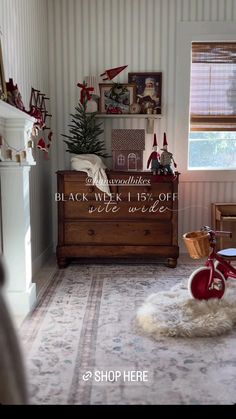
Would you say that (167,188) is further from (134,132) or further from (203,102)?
(203,102)

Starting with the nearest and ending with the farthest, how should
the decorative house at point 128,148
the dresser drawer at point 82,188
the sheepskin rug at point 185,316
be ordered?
the sheepskin rug at point 185,316
the dresser drawer at point 82,188
the decorative house at point 128,148

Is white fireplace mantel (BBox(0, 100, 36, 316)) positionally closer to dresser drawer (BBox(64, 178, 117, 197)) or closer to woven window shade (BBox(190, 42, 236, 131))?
dresser drawer (BBox(64, 178, 117, 197))

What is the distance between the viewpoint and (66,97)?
381cm

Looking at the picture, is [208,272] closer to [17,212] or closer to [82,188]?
[17,212]

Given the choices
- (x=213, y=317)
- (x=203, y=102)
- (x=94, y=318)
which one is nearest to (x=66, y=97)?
(x=203, y=102)

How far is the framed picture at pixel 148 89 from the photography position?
375cm

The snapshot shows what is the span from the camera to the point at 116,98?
3748 millimetres

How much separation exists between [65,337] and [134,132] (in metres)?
2.11

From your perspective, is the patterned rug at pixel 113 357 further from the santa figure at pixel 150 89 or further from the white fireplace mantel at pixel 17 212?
the santa figure at pixel 150 89

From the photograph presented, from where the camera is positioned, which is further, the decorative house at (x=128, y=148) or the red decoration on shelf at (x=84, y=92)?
the red decoration on shelf at (x=84, y=92)

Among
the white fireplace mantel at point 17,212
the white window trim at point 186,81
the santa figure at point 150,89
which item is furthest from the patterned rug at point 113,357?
the santa figure at point 150,89

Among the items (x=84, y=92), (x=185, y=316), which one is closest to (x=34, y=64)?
(x=84, y=92)

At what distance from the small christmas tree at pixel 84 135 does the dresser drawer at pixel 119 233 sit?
735mm
